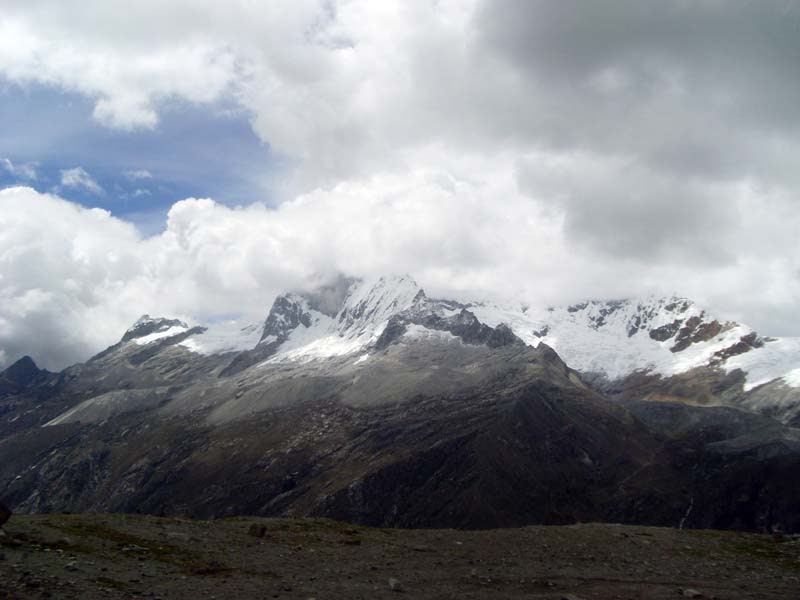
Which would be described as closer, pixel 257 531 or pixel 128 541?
pixel 128 541

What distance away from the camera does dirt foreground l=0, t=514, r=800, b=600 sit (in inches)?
1215

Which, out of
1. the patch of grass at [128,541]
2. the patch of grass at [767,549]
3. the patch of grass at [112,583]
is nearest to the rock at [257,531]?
the patch of grass at [128,541]

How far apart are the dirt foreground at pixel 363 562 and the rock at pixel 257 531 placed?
13cm

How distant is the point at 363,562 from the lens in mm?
39062

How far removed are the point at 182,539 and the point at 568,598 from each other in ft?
79.4

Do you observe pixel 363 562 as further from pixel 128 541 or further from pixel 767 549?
pixel 767 549

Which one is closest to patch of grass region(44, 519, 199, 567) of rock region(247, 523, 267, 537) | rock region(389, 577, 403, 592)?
rock region(247, 523, 267, 537)

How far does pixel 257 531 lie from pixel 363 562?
9930mm

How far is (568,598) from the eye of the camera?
30.9 m

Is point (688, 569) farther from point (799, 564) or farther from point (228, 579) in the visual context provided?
point (228, 579)

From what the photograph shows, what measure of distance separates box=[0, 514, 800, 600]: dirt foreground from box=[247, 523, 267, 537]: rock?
134 mm

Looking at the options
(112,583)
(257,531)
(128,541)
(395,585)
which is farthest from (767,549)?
(112,583)

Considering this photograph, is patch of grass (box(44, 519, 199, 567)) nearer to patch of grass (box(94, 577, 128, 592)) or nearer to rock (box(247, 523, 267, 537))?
patch of grass (box(94, 577, 128, 592))

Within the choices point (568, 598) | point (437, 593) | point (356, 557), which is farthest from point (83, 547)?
point (568, 598)
